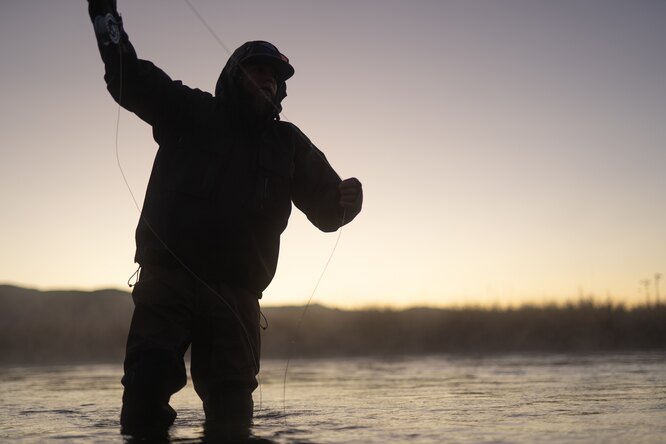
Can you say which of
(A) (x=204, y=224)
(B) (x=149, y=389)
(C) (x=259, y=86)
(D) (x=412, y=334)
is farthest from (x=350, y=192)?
(D) (x=412, y=334)

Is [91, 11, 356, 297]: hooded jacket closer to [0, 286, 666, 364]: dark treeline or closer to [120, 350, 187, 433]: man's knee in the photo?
[120, 350, 187, 433]: man's knee

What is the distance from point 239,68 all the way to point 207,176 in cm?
76

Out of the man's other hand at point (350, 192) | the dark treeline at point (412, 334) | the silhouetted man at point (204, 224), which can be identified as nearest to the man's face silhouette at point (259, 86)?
the silhouetted man at point (204, 224)

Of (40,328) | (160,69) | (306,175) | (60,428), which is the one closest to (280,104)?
(306,175)

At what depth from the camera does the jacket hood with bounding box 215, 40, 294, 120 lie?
14.9 ft

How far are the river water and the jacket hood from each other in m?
1.82

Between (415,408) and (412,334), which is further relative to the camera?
(412,334)

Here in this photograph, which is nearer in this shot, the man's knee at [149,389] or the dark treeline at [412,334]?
the man's knee at [149,389]

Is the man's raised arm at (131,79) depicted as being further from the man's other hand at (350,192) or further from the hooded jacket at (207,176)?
the man's other hand at (350,192)

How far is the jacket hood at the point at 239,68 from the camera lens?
4531 millimetres

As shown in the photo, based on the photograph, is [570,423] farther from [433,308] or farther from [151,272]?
[433,308]

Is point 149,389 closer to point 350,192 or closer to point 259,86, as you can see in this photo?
point 350,192

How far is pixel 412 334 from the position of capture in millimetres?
16000

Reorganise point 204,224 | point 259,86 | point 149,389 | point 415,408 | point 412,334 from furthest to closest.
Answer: point 412,334 < point 415,408 < point 259,86 < point 204,224 < point 149,389
